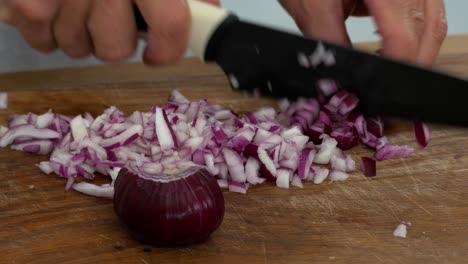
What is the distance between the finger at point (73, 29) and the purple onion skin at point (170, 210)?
32 cm

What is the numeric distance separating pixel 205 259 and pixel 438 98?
1.66ft

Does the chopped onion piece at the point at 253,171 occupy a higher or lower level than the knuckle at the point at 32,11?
lower

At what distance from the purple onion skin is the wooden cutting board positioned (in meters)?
0.03

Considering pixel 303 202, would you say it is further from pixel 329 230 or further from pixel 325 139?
pixel 325 139

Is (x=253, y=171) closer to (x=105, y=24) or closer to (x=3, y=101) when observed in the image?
(x=105, y=24)

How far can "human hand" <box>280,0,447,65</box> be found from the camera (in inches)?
64.4

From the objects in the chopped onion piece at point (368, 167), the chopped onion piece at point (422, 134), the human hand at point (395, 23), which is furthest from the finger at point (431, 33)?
the chopped onion piece at point (368, 167)

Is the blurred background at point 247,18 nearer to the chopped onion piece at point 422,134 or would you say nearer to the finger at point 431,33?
the finger at point 431,33

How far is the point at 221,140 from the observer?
163 centimetres

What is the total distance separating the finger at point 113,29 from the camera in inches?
54.6

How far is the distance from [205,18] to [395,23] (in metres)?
0.48

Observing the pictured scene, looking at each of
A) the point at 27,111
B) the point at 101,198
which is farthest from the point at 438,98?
the point at 27,111

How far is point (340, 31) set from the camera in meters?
1.72

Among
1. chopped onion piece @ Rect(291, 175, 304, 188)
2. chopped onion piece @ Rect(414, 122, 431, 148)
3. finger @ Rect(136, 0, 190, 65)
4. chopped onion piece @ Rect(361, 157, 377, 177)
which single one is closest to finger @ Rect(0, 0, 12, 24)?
finger @ Rect(136, 0, 190, 65)
